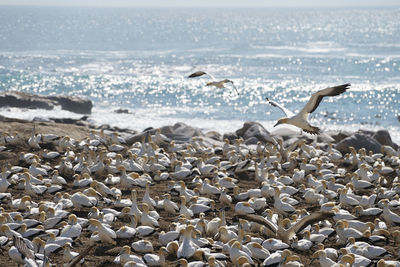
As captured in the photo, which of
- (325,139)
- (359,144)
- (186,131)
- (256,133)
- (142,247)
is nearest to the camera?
(142,247)

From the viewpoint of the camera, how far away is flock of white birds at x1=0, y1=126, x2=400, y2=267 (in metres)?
10.6

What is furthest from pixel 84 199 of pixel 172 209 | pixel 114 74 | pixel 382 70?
pixel 382 70

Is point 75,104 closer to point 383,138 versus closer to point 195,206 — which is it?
point 383,138

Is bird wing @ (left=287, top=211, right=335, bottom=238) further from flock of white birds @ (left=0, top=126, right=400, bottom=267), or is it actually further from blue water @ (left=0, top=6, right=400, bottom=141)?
blue water @ (left=0, top=6, right=400, bottom=141)

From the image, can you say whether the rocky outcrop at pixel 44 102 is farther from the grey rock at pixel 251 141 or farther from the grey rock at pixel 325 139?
the grey rock at pixel 325 139

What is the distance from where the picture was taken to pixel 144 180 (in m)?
15.4

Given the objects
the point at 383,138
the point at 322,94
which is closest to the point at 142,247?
the point at 322,94

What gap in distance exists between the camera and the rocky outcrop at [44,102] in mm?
35544

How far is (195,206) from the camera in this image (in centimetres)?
1335

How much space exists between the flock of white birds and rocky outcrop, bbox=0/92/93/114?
53.1 ft

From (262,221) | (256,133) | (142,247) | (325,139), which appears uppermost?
(262,221)

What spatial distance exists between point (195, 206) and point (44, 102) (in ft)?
79.9

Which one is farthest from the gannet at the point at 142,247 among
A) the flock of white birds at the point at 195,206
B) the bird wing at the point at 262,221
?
the bird wing at the point at 262,221

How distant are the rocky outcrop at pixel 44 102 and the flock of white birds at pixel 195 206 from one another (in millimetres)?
16174
